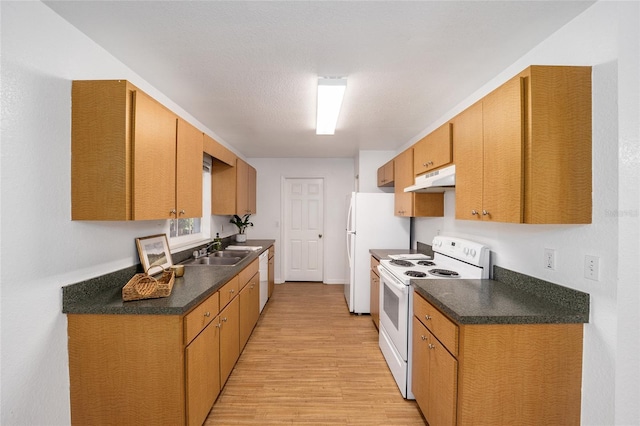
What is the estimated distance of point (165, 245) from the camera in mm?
2373

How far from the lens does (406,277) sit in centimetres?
211

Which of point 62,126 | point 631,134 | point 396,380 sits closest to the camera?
point 631,134

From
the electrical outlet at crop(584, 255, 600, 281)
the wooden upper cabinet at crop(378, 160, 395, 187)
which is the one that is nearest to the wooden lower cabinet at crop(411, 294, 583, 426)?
the electrical outlet at crop(584, 255, 600, 281)

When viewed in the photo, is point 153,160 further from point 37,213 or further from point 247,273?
point 247,273

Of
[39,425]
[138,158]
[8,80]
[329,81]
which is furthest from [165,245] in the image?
[329,81]

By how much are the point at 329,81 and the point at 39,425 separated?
2.63 m

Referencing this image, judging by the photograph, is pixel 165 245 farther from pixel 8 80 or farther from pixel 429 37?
pixel 429 37

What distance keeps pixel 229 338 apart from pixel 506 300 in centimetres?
203

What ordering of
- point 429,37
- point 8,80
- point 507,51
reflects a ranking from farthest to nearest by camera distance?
1. point 507,51
2. point 429,37
3. point 8,80

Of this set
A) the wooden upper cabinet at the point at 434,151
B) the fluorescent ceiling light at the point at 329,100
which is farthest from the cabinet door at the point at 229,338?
the wooden upper cabinet at the point at 434,151

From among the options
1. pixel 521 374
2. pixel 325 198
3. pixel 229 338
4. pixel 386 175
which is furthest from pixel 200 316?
pixel 325 198

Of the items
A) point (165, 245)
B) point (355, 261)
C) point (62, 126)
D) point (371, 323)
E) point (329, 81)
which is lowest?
point (371, 323)

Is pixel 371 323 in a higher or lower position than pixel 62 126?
lower

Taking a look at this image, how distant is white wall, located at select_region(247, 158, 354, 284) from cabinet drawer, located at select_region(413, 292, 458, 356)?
130 inches
